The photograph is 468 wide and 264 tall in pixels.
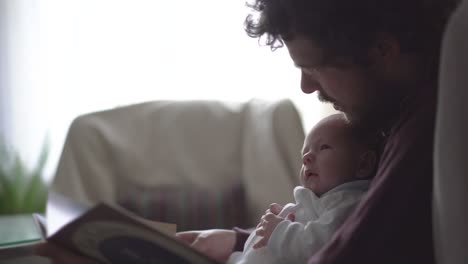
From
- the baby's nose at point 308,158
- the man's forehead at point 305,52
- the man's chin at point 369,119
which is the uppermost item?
the man's forehead at point 305,52

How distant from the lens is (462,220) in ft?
2.13

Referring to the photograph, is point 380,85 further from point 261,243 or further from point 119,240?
point 119,240

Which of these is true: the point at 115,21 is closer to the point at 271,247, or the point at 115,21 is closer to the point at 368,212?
the point at 271,247

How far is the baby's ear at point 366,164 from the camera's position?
3.22 ft

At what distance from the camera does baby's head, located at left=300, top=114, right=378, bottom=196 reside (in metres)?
1.00

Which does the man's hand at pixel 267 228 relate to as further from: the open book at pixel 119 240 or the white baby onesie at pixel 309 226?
the open book at pixel 119 240

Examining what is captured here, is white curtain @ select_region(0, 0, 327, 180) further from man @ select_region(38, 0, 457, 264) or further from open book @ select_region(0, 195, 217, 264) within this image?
open book @ select_region(0, 195, 217, 264)

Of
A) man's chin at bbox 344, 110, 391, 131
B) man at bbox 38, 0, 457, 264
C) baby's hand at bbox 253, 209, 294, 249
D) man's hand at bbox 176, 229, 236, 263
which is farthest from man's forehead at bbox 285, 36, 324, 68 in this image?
man's hand at bbox 176, 229, 236, 263

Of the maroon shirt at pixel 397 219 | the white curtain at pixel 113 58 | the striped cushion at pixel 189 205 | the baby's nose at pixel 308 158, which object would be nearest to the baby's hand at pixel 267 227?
the baby's nose at pixel 308 158

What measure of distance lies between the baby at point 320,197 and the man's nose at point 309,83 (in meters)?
0.08

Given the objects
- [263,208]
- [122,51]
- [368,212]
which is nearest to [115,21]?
[122,51]

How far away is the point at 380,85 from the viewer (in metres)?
0.90

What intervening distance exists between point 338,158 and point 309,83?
126 millimetres

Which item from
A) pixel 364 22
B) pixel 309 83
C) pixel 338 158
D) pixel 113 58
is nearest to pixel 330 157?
pixel 338 158
